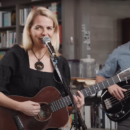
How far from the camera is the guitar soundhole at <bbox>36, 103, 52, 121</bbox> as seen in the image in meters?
1.81

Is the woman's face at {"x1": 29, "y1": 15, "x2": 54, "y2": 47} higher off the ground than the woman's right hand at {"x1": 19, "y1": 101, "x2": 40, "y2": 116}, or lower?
higher

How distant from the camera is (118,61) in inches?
90.9

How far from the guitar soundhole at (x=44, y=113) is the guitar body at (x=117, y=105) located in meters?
0.62

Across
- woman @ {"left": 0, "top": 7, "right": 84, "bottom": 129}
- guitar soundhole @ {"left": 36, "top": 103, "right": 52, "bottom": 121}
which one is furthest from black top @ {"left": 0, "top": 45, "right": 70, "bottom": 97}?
guitar soundhole @ {"left": 36, "top": 103, "right": 52, "bottom": 121}

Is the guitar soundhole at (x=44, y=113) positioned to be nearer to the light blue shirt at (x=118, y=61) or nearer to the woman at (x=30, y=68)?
the woman at (x=30, y=68)

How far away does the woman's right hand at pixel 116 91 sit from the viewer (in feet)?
7.16

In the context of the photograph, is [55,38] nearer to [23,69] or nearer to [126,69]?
[23,69]

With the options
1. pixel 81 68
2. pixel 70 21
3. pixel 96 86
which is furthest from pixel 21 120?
pixel 70 21

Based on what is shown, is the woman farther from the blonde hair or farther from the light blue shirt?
the light blue shirt

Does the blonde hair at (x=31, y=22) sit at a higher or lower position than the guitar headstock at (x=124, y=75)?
higher

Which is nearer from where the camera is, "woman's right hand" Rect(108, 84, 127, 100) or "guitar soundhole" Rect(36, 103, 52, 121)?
"guitar soundhole" Rect(36, 103, 52, 121)

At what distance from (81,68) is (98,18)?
1146mm

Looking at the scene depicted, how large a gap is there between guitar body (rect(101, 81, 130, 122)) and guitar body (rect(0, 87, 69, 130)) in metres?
0.57

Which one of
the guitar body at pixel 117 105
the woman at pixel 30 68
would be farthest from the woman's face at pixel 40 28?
the guitar body at pixel 117 105
